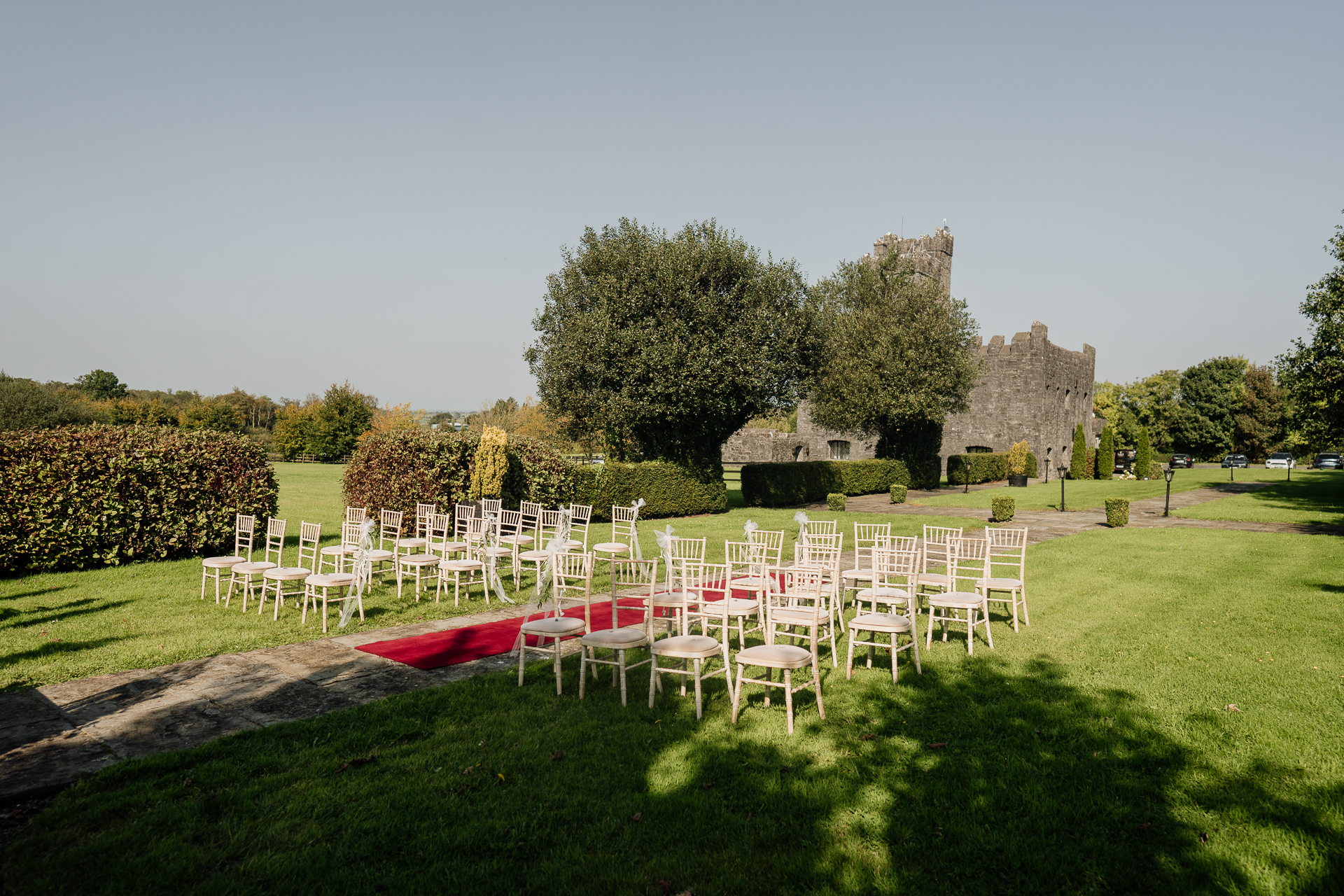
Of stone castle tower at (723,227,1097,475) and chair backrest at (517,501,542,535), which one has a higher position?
stone castle tower at (723,227,1097,475)

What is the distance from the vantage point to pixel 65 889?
2928 mm

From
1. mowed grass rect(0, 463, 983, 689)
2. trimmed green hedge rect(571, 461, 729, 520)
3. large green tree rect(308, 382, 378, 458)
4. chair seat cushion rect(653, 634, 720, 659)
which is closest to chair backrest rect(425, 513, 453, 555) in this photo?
mowed grass rect(0, 463, 983, 689)

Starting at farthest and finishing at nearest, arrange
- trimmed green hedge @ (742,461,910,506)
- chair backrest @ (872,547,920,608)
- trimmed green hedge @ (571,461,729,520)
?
trimmed green hedge @ (742,461,910,506)
trimmed green hedge @ (571,461,729,520)
chair backrest @ (872,547,920,608)

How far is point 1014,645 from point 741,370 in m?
12.5

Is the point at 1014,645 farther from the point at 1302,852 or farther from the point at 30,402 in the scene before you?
the point at 30,402

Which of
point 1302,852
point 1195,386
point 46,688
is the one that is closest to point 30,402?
point 46,688

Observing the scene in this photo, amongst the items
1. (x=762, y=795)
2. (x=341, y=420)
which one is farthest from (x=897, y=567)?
(x=341, y=420)

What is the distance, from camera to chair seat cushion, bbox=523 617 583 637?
17.7ft

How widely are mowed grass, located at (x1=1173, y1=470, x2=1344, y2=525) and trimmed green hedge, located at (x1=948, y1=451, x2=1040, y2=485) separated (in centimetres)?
1031

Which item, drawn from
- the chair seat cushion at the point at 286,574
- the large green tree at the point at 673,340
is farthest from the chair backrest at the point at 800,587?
the large green tree at the point at 673,340

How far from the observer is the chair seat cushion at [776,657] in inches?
176

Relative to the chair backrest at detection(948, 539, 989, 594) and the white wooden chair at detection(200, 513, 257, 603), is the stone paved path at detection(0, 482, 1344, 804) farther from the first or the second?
the chair backrest at detection(948, 539, 989, 594)

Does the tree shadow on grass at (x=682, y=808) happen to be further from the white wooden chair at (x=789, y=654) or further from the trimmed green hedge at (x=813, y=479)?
the trimmed green hedge at (x=813, y=479)

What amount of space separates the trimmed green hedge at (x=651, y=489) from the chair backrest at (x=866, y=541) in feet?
18.5
